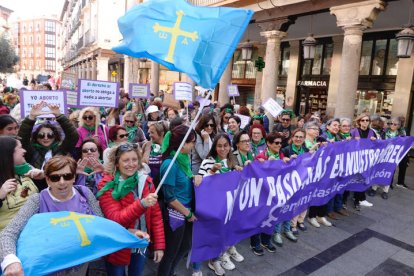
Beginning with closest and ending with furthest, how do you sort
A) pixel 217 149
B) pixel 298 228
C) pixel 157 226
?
pixel 157 226
pixel 217 149
pixel 298 228

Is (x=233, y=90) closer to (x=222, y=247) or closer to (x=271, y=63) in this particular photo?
(x=271, y=63)

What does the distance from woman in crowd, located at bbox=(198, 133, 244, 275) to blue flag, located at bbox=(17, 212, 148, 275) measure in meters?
1.53

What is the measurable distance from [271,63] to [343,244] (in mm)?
6812

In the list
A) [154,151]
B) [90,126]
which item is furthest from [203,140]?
[90,126]

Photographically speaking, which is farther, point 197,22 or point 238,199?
point 238,199

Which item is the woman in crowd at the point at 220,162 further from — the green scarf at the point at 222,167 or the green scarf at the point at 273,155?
the green scarf at the point at 273,155

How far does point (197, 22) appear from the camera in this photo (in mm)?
2869

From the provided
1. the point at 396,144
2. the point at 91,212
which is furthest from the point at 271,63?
the point at 91,212

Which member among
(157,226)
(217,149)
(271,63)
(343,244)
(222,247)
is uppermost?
(271,63)

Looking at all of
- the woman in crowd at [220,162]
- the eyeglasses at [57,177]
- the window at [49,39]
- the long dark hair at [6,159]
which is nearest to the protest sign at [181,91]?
the woman in crowd at [220,162]

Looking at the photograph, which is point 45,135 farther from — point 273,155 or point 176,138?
point 273,155

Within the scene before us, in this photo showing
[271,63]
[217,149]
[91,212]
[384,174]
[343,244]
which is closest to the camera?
[91,212]

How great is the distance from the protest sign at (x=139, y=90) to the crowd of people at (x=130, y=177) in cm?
307

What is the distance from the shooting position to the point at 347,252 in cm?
438
